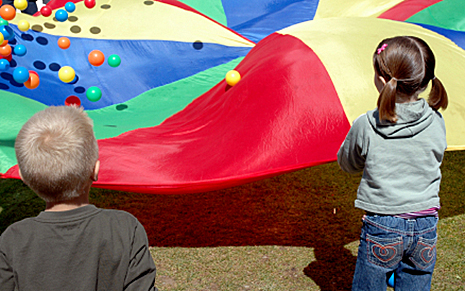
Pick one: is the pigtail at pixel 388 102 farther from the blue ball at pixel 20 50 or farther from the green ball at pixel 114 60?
the blue ball at pixel 20 50

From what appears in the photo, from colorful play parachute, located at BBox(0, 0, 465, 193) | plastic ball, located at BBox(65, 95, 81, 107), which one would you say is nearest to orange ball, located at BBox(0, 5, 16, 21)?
colorful play parachute, located at BBox(0, 0, 465, 193)

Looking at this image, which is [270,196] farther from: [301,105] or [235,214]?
[301,105]

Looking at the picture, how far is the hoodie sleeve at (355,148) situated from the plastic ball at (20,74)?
91.5 inches

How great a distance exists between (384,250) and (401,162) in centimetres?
27

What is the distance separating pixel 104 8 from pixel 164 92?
0.99 metres

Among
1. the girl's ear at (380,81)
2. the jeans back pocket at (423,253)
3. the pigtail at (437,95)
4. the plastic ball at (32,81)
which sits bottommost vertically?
the jeans back pocket at (423,253)

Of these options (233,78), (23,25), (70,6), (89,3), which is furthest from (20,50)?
(233,78)

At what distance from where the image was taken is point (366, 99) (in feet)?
7.41

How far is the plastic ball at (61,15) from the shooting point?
11.6 feet

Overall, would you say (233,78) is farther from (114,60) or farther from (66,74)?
(66,74)

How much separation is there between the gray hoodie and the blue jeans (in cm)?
4

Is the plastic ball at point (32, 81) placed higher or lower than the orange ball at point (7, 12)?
lower

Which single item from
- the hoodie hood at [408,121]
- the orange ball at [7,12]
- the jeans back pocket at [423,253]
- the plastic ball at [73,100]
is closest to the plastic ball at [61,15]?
the orange ball at [7,12]

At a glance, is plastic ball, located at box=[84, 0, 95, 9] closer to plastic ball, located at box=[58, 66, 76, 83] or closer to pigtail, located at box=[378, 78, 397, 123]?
plastic ball, located at box=[58, 66, 76, 83]
